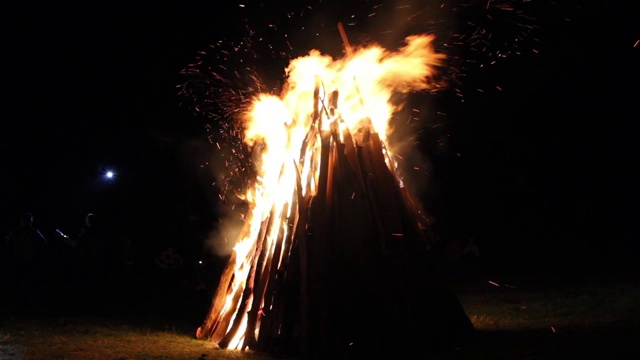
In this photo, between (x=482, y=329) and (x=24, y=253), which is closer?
(x=482, y=329)

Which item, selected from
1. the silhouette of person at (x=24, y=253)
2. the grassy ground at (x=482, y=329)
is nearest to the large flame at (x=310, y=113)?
the grassy ground at (x=482, y=329)

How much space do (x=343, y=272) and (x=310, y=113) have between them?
2.32m

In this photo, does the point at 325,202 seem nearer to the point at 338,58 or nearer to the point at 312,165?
the point at 312,165

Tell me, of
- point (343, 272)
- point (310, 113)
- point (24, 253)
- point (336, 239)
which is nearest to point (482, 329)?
point (343, 272)

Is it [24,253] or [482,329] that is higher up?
[24,253]

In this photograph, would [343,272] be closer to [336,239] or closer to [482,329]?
[336,239]

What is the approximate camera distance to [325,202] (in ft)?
32.3

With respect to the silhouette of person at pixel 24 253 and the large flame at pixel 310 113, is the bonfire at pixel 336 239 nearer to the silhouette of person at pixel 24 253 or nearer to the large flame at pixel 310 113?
the large flame at pixel 310 113

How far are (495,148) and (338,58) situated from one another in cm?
1933

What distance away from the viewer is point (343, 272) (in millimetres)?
9648

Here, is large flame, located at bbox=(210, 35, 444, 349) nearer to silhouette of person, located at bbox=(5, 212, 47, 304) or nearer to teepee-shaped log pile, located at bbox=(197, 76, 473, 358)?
teepee-shaped log pile, located at bbox=(197, 76, 473, 358)

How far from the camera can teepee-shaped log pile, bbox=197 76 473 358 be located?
9414 millimetres

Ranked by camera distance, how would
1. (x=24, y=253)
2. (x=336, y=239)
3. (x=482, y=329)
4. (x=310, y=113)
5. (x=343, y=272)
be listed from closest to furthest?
(x=343, y=272), (x=336, y=239), (x=310, y=113), (x=482, y=329), (x=24, y=253)

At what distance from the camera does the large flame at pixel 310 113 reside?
411 inches
